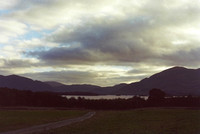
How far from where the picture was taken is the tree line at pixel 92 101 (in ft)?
335

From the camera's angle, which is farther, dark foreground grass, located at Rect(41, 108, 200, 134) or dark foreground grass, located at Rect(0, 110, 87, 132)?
dark foreground grass, located at Rect(0, 110, 87, 132)

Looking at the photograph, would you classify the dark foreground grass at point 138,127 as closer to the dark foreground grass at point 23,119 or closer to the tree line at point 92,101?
the dark foreground grass at point 23,119

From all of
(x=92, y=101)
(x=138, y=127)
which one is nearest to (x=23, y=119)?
(x=138, y=127)

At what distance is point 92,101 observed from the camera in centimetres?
11050

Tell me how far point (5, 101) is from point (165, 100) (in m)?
61.6

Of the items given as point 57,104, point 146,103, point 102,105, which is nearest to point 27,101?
point 57,104

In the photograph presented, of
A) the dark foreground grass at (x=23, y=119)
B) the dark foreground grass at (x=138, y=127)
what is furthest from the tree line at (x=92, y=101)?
the dark foreground grass at (x=138, y=127)

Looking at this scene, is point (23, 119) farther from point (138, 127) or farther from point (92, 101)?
point (92, 101)

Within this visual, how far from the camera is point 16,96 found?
11594 centimetres

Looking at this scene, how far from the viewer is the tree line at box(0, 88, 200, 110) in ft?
335

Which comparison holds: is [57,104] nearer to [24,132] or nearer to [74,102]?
[74,102]

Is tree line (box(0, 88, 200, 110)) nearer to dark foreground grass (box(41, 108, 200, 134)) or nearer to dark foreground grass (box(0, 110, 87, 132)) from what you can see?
dark foreground grass (box(0, 110, 87, 132))

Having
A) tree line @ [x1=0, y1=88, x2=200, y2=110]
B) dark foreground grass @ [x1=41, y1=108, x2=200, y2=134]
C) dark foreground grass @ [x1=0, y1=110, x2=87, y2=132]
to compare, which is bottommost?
dark foreground grass @ [x1=0, y1=110, x2=87, y2=132]

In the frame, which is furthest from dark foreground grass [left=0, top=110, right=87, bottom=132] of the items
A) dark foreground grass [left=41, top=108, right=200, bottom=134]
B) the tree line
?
Answer: the tree line
